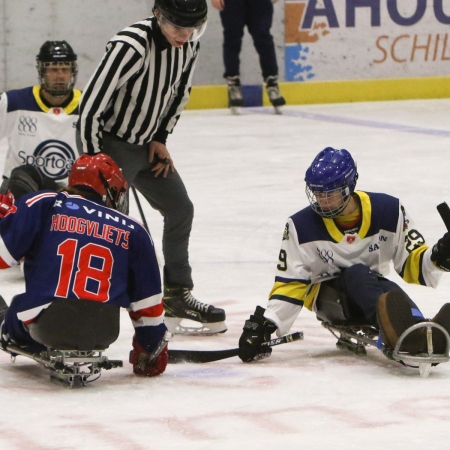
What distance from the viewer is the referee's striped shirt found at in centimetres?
396

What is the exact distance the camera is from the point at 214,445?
2.85 metres

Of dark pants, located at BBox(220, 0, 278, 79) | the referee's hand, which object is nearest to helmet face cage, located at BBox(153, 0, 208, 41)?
the referee's hand

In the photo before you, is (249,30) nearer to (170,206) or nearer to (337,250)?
(170,206)

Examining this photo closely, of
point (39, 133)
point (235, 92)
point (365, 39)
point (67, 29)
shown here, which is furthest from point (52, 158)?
point (365, 39)

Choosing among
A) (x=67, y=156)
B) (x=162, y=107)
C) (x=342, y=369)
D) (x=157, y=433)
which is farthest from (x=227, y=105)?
(x=157, y=433)

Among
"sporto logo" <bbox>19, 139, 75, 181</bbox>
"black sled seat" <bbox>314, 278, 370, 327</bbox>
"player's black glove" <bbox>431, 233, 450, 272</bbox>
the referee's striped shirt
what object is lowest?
"black sled seat" <bbox>314, 278, 370, 327</bbox>

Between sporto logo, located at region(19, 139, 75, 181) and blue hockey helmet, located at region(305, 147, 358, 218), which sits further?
sporto logo, located at region(19, 139, 75, 181)

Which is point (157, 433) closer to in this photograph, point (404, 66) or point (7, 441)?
point (7, 441)

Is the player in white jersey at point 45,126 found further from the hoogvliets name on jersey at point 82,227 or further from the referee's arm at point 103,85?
the hoogvliets name on jersey at point 82,227

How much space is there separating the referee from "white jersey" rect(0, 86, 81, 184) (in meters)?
1.12

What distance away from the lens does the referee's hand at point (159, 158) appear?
4258 millimetres

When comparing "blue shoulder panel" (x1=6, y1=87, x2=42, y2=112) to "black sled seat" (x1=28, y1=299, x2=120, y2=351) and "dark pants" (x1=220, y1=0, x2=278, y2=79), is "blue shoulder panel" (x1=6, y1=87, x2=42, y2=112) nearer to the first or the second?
"black sled seat" (x1=28, y1=299, x2=120, y2=351)

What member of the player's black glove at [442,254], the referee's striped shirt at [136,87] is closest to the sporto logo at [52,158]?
the referee's striped shirt at [136,87]

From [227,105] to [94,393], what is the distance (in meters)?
7.61
